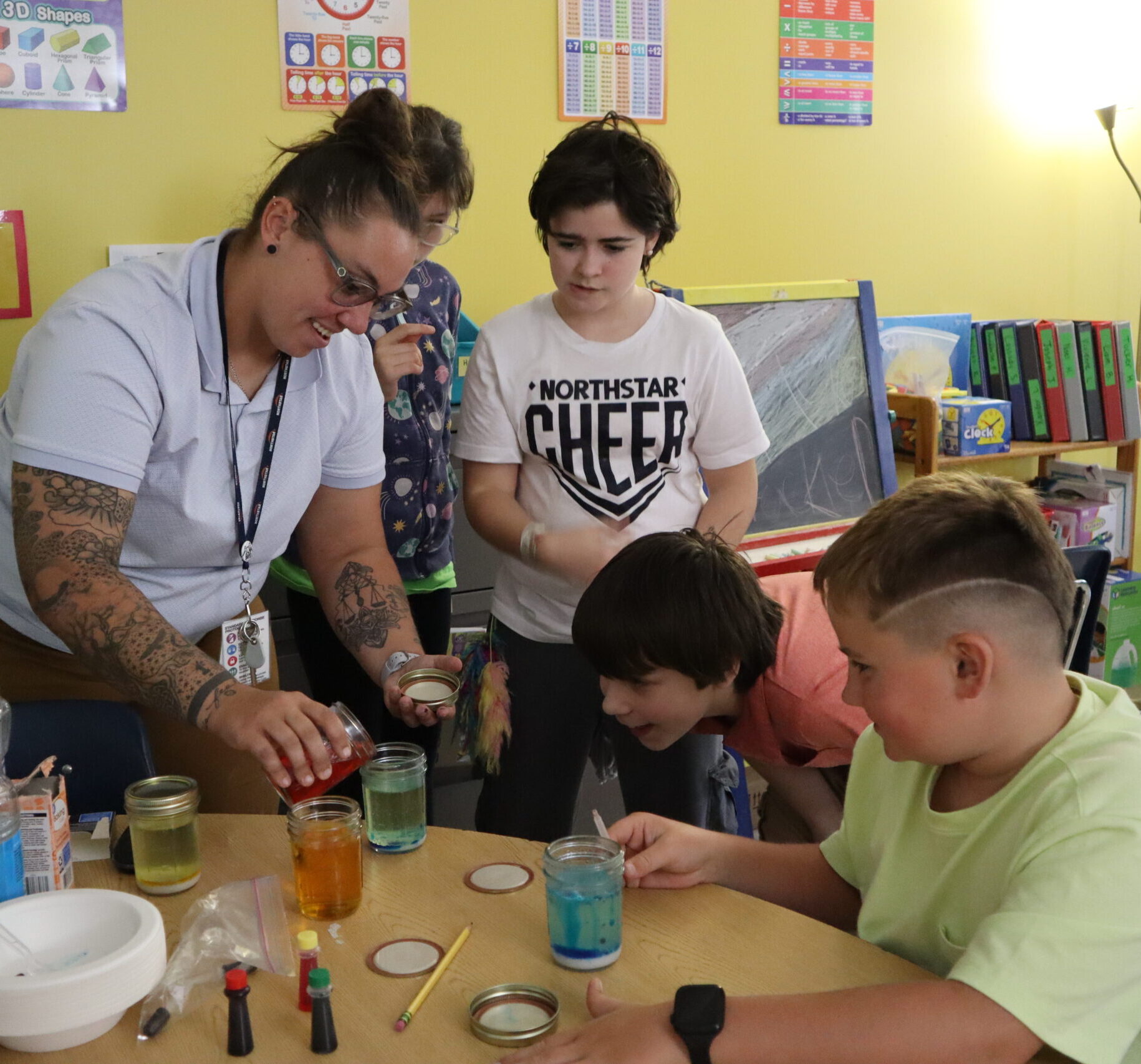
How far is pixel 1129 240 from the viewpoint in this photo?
166 inches

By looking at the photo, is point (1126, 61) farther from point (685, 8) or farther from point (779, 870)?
point (779, 870)

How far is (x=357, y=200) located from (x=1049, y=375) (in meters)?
2.71

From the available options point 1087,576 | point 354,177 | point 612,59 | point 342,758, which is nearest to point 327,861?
Answer: point 342,758

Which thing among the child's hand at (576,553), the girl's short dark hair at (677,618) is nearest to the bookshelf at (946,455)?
the child's hand at (576,553)

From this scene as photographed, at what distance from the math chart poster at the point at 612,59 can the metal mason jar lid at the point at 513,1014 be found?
8.64 ft

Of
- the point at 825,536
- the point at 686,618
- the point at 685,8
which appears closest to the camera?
the point at 686,618

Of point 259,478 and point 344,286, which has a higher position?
point 344,286

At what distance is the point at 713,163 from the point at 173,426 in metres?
2.30

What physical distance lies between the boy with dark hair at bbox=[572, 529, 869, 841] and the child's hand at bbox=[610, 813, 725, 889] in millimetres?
374

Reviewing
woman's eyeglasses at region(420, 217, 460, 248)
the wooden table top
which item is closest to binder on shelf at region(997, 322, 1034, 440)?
woman's eyeglasses at region(420, 217, 460, 248)

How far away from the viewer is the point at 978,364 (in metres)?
3.79

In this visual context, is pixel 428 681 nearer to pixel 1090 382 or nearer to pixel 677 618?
pixel 677 618

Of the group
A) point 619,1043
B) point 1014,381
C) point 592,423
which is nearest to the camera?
point 619,1043

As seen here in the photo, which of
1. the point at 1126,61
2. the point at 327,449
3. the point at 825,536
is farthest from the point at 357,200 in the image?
the point at 1126,61
